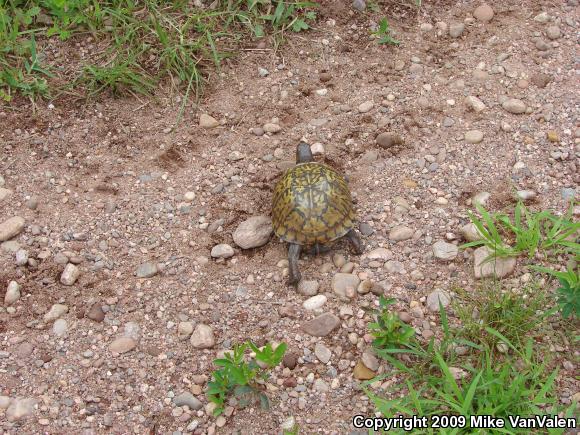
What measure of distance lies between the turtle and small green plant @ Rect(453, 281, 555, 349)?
64cm

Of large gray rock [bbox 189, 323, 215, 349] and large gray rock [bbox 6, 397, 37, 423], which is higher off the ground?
large gray rock [bbox 189, 323, 215, 349]

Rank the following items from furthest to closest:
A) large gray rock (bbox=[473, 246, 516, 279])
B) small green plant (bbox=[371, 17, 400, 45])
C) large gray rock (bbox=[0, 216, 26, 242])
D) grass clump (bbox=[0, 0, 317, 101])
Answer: small green plant (bbox=[371, 17, 400, 45]) < grass clump (bbox=[0, 0, 317, 101]) < large gray rock (bbox=[0, 216, 26, 242]) < large gray rock (bbox=[473, 246, 516, 279])

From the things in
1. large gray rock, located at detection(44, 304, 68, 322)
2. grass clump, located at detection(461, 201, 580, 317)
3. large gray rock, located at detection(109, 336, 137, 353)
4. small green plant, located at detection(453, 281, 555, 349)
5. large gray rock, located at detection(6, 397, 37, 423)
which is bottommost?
large gray rock, located at detection(6, 397, 37, 423)

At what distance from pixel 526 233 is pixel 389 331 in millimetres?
890

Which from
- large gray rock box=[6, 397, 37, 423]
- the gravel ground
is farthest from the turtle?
large gray rock box=[6, 397, 37, 423]

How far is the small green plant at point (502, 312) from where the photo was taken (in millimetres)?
2840

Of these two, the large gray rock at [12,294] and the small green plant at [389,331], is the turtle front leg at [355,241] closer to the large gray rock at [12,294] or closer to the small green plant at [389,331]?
the small green plant at [389,331]

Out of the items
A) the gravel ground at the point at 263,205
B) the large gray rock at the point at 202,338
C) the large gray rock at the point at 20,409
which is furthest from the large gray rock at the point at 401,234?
the large gray rock at the point at 20,409

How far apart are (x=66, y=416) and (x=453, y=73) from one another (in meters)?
A: 3.03

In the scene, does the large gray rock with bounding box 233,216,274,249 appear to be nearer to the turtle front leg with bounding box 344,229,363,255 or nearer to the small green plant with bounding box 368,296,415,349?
the turtle front leg with bounding box 344,229,363,255

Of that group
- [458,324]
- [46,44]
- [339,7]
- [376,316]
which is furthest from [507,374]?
[46,44]

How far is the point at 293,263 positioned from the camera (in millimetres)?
3170

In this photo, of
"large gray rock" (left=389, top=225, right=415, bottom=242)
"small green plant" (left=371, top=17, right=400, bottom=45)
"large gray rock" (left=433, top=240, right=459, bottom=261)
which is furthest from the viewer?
"small green plant" (left=371, top=17, right=400, bottom=45)

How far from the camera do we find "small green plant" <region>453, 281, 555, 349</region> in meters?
2.84
